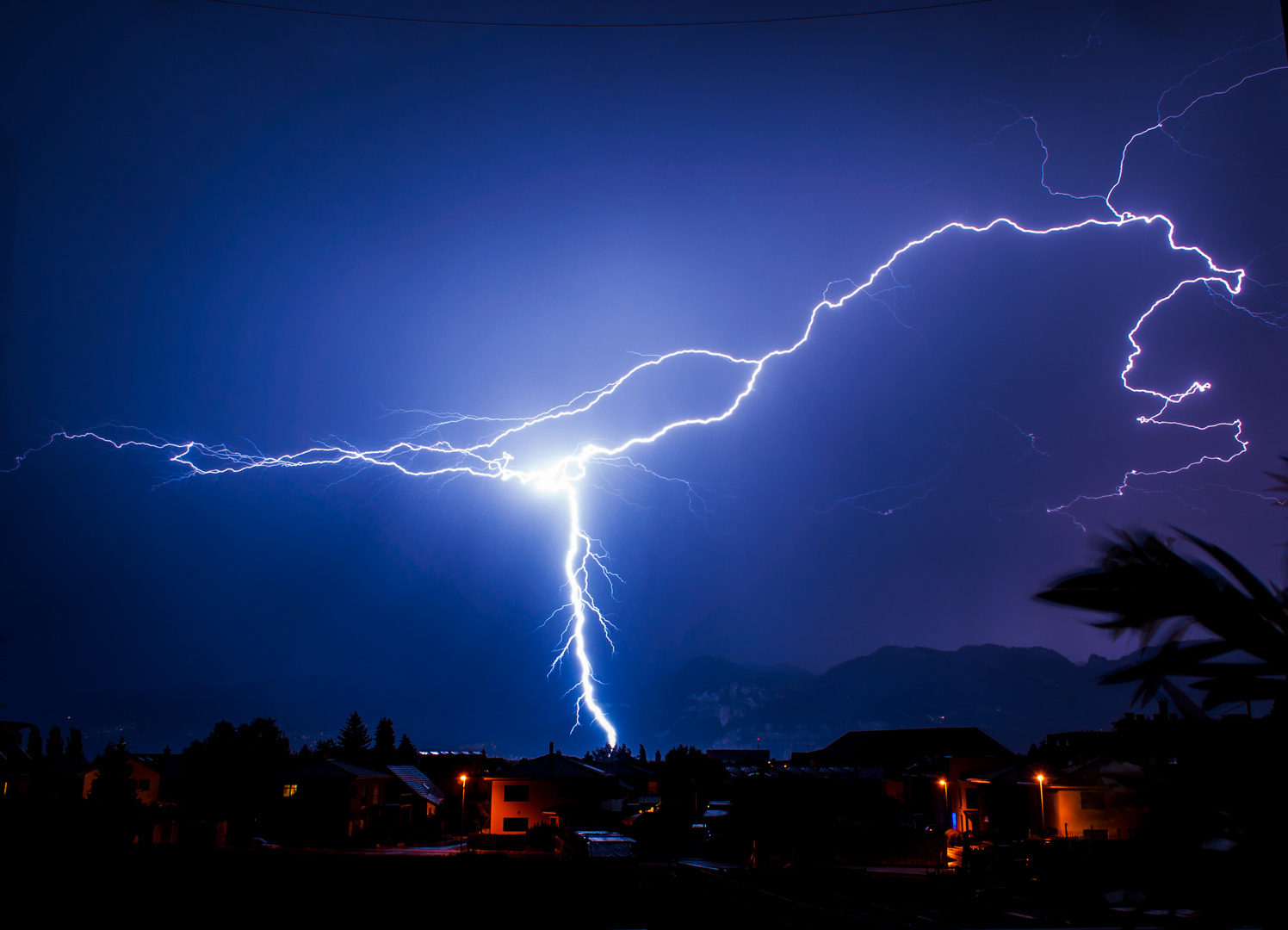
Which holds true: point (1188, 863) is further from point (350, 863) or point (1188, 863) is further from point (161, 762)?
point (161, 762)

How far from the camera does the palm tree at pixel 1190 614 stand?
153cm

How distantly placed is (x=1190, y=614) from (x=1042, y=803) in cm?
2486

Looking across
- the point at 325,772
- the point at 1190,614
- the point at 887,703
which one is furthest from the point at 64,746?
the point at 887,703

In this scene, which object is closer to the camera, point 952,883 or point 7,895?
point 7,895

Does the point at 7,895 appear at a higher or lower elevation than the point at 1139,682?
lower

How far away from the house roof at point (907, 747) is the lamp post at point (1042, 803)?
17.8 metres

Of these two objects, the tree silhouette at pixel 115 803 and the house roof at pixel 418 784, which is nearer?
the tree silhouette at pixel 115 803

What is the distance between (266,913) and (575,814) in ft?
70.9

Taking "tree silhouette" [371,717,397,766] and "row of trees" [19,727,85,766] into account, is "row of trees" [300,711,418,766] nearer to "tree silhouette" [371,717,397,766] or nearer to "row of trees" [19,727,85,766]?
"tree silhouette" [371,717,397,766]

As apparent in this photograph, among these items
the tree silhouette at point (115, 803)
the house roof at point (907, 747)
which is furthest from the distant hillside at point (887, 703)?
the tree silhouette at point (115, 803)

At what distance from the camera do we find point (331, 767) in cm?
2623

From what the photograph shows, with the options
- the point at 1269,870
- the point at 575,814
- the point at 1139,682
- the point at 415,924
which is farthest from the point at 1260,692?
the point at 575,814

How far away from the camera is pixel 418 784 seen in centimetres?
3356

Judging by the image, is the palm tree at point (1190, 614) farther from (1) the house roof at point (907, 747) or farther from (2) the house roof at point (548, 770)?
(1) the house roof at point (907, 747)
